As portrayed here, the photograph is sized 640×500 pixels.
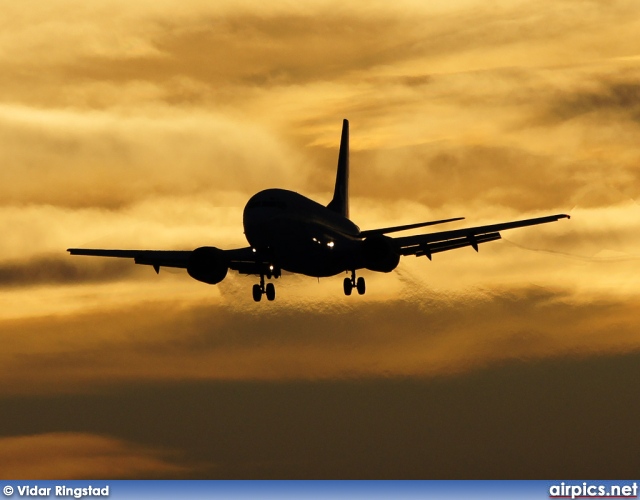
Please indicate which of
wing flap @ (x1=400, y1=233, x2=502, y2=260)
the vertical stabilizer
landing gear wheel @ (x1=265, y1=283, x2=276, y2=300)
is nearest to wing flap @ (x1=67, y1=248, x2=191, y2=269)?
landing gear wheel @ (x1=265, y1=283, x2=276, y2=300)

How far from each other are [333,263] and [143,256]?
13.8 metres

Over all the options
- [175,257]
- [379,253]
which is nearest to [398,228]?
[379,253]

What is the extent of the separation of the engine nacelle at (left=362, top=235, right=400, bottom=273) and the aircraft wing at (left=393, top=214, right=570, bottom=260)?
890mm

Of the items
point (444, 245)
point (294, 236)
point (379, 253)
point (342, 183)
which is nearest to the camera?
point (294, 236)

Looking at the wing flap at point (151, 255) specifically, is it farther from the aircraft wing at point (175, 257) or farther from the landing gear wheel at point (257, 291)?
the landing gear wheel at point (257, 291)

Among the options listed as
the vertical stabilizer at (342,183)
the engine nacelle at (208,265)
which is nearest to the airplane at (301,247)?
the engine nacelle at (208,265)

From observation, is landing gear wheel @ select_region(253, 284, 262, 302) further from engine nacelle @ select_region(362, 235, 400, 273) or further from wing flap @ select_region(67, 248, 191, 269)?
engine nacelle @ select_region(362, 235, 400, 273)

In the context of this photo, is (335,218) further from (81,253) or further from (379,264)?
(81,253)

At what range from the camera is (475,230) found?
278 ft

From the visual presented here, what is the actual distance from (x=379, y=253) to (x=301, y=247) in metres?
5.58

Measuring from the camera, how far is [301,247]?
81438 millimetres

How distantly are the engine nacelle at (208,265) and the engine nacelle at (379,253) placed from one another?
923 centimetres

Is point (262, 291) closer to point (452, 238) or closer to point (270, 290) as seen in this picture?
point (270, 290)

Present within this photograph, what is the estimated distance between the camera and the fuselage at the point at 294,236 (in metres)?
81.1
